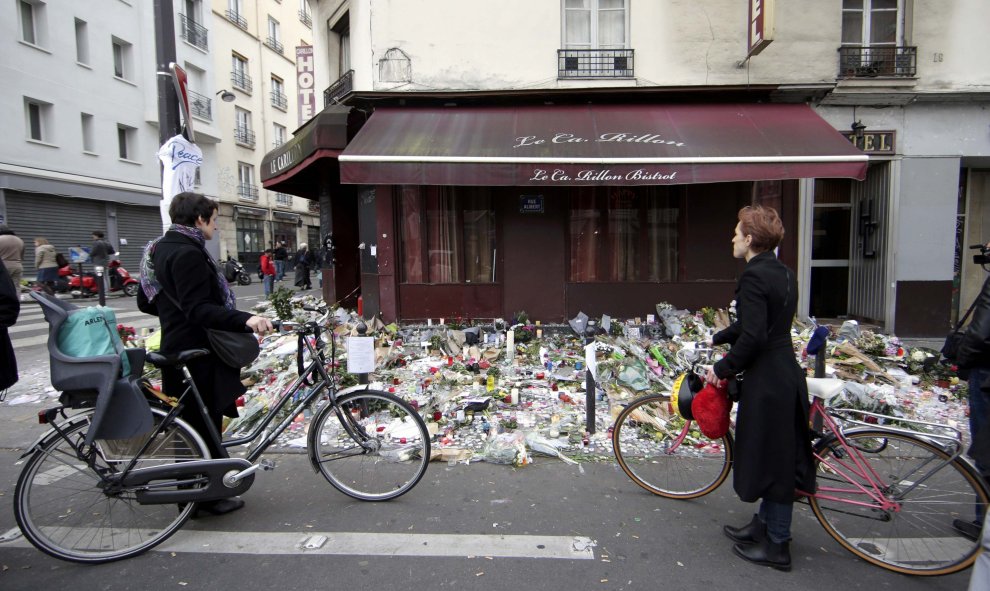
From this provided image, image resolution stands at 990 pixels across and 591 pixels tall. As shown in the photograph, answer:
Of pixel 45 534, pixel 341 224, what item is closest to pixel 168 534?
pixel 45 534

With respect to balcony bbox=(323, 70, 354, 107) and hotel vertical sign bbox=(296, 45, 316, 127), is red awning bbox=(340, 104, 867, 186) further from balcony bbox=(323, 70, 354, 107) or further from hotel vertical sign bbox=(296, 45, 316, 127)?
hotel vertical sign bbox=(296, 45, 316, 127)

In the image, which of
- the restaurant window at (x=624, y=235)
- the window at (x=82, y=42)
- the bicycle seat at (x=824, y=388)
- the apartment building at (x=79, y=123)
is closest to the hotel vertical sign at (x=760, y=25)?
the restaurant window at (x=624, y=235)

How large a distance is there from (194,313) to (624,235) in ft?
22.2

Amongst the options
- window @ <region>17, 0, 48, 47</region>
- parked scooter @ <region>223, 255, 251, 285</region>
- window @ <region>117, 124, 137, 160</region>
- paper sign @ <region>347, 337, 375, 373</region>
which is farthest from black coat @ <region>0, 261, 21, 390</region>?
window @ <region>117, 124, 137, 160</region>

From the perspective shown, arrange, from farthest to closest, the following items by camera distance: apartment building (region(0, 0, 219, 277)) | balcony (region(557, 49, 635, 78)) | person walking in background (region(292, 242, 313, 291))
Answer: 1. apartment building (region(0, 0, 219, 277))
2. person walking in background (region(292, 242, 313, 291))
3. balcony (region(557, 49, 635, 78))

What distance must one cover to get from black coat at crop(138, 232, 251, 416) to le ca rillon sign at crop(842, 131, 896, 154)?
903 centimetres

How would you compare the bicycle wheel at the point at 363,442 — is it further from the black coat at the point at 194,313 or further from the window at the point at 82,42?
the window at the point at 82,42

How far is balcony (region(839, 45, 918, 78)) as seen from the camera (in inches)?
316

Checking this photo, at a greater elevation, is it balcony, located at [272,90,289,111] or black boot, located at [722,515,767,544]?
balcony, located at [272,90,289,111]

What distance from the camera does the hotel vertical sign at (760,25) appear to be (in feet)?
23.1

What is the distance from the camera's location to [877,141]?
810 centimetres

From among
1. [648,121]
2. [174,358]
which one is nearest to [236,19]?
[648,121]

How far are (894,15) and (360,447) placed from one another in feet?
33.3

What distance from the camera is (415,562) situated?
279cm
